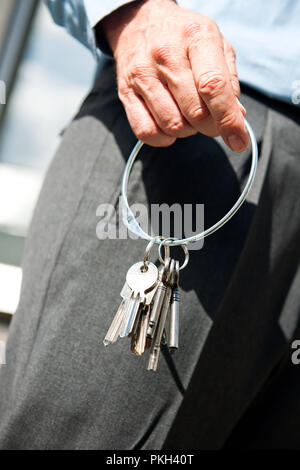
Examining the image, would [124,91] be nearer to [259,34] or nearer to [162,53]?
[162,53]

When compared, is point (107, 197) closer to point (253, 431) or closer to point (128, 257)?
point (128, 257)

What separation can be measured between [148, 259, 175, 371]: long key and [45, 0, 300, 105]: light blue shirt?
0.35m

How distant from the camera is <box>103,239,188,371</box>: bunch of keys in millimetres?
484

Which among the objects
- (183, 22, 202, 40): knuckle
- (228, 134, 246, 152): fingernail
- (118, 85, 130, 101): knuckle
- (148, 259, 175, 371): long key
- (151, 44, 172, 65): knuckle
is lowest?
(148, 259, 175, 371): long key

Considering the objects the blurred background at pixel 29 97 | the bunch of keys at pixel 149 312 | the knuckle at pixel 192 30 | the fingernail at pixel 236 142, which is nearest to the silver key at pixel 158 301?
the bunch of keys at pixel 149 312

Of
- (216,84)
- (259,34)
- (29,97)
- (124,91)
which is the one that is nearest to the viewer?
(216,84)

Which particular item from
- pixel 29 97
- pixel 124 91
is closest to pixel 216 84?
pixel 124 91

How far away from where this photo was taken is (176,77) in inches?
18.7

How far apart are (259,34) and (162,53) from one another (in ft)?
0.83

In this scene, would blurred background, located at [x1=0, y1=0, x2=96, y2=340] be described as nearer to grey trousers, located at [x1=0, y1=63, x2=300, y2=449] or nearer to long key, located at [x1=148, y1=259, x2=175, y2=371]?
grey trousers, located at [x1=0, y1=63, x2=300, y2=449]

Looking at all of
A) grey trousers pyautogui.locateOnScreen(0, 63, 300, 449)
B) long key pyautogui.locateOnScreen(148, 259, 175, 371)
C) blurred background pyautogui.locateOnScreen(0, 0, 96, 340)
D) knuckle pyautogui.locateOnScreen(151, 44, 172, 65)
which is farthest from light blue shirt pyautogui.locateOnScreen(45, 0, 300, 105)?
blurred background pyautogui.locateOnScreen(0, 0, 96, 340)

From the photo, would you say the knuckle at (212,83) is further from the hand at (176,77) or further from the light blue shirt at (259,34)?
the light blue shirt at (259,34)

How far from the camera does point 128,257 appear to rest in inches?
23.6
